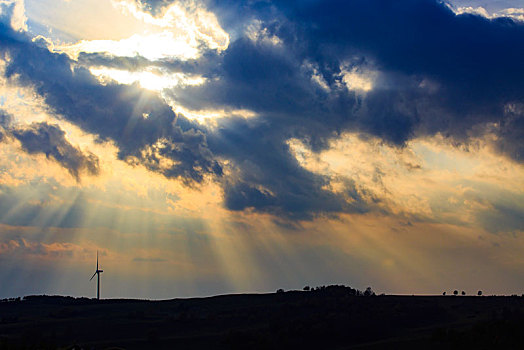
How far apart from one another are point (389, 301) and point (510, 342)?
176ft

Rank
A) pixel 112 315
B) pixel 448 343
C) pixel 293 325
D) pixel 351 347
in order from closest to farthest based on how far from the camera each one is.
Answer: pixel 448 343 → pixel 351 347 → pixel 293 325 → pixel 112 315

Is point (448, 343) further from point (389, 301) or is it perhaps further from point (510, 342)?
point (389, 301)

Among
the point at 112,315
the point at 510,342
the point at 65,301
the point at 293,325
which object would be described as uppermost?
the point at 65,301

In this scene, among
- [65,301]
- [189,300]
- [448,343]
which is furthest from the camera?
[65,301]

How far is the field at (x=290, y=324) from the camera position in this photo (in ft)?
288

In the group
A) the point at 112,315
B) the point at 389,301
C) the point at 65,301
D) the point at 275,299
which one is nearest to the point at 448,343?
the point at 389,301

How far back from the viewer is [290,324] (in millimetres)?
107625

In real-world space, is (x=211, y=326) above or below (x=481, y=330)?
above

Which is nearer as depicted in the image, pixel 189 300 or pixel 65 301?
pixel 189 300

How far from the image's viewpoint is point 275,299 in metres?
152

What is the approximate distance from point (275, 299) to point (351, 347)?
61.3 meters

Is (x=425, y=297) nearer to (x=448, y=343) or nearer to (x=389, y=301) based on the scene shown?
(x=389, y=301)

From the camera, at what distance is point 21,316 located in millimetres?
145250

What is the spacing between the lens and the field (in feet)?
288
